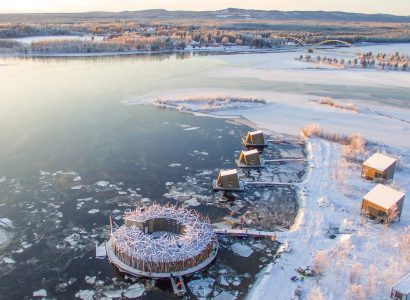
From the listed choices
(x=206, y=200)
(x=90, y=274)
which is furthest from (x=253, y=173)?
(x=90, y=274)

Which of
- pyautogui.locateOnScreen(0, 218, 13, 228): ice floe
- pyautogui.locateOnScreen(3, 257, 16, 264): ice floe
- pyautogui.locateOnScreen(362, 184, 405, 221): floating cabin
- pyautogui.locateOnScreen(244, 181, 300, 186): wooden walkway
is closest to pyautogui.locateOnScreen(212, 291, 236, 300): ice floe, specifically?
pyautogui.locateOnScreen(3, 257, 16, 264): ice floe

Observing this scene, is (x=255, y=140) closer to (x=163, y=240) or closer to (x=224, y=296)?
(x=163, y=240)

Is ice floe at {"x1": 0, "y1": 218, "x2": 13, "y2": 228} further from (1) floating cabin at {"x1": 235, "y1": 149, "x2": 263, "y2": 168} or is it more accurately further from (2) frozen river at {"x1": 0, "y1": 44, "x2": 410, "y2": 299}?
(1) floating cabin at {"x1": 235, "y1": 149, "x2": 263, "y2": 168}

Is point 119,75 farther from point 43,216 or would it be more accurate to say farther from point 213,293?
point 213,293

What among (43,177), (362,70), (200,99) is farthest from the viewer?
(362,70)

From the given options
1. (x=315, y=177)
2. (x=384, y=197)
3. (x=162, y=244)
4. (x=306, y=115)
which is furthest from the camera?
(x=306, y=115)

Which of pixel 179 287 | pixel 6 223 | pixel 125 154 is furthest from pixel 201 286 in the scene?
pixel 125 154
